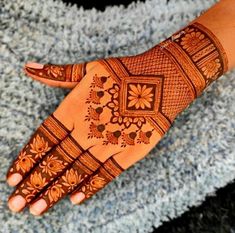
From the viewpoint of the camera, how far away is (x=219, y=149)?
1.38 metres

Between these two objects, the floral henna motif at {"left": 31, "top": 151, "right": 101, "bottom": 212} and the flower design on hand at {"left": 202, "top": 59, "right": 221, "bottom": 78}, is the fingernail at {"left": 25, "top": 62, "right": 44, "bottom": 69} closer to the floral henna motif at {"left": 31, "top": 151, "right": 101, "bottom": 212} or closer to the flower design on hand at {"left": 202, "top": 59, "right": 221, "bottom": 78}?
the floral henna motif at {"left": 31, "top": 151, "right": 101, "bottom": 212}

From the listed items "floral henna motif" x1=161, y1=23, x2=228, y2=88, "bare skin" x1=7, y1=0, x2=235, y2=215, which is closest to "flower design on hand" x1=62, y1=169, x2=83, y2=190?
"bare skin" x1=7, y1=0, x2=235, y2=215

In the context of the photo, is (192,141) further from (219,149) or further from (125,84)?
(125,84)

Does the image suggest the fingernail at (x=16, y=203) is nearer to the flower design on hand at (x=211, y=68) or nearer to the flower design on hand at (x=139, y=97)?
the flower design on hand at (x=139, y=97)

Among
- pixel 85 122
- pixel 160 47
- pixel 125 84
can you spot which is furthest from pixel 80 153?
pixel 160 47

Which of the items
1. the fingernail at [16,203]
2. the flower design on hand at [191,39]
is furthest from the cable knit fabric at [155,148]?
the flower design on hand at [191,39]

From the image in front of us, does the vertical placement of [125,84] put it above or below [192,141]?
above

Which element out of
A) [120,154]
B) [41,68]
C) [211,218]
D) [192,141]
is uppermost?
[41,68]

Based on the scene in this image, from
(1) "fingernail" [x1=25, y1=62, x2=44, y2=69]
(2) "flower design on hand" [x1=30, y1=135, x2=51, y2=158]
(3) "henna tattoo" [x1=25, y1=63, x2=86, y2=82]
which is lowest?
(2) "flower design on hand" [x1=30, y1=135, x2=51, y2=158]

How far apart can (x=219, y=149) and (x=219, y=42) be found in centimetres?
24

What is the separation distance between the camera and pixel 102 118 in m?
1.30

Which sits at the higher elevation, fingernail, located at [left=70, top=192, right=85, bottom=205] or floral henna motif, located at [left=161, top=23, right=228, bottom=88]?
floral henna motif, located at [left=161, top=23, right=228, bottom=88]

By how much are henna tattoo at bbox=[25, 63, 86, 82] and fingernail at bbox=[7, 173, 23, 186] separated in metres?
0.22

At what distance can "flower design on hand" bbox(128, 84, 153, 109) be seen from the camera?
1.30m
